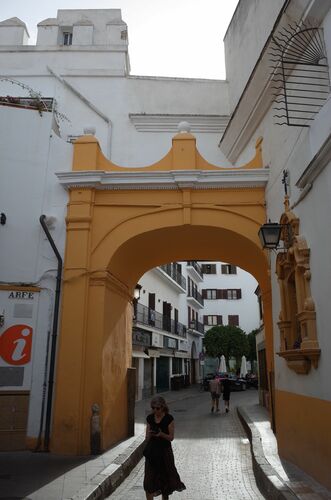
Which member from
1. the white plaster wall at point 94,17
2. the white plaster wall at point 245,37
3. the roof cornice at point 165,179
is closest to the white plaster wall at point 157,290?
the white plaster wall at point 94,17

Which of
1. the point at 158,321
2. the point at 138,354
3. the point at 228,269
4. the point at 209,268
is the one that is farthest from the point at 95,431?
the point at 209,268

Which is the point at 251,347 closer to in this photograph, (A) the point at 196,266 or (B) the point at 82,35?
(A) the point at 196,266

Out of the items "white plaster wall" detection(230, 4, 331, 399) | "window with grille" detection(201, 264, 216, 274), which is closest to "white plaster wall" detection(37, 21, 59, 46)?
"white plaster wall" detection(230, 4, 331, 399)

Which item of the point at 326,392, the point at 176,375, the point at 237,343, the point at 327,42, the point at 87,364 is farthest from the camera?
the point at 237,343

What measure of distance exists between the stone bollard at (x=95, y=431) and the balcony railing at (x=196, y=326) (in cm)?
3241

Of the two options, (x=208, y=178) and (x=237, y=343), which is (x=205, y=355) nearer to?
(x=237, y=343)

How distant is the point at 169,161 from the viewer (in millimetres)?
9203

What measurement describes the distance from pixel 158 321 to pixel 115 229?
1924 cm

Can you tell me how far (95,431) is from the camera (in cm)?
782

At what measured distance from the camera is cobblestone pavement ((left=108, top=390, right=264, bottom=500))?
6180 mm

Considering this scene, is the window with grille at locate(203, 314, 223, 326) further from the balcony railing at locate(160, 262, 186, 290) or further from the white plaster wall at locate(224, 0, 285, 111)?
the white plaster wall at locate(224, 0, 285, 111)

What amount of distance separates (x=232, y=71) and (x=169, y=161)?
4879 millimetres

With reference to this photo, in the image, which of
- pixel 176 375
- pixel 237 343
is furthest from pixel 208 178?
pixel 237 343

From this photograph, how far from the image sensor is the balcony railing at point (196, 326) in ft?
133
